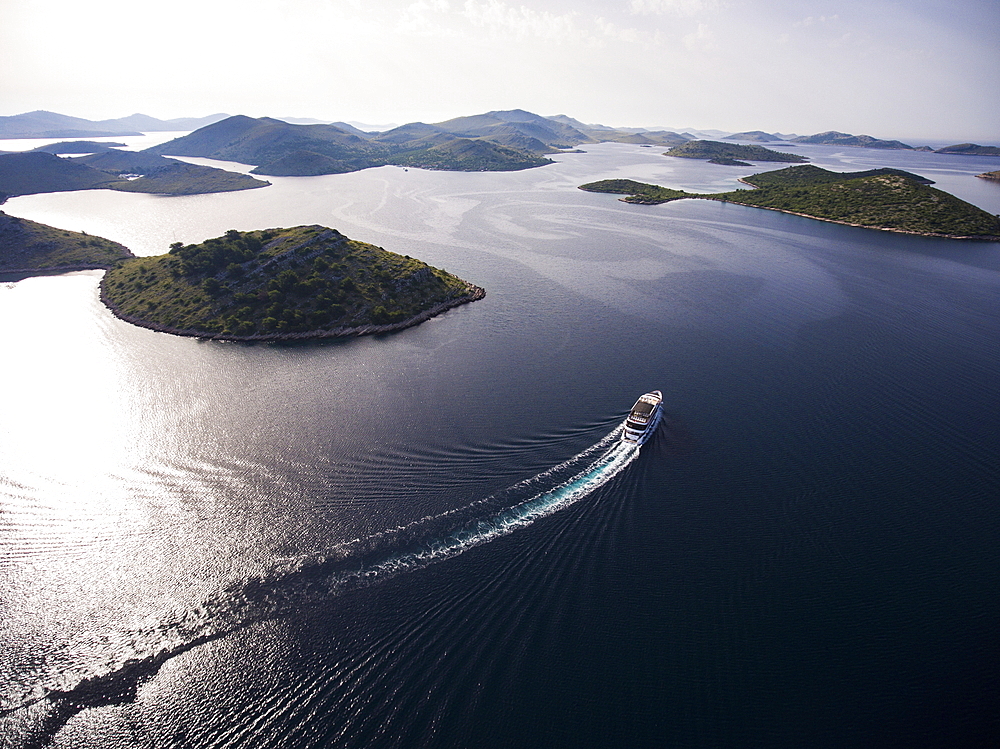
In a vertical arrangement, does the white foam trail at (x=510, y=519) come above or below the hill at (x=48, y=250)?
below

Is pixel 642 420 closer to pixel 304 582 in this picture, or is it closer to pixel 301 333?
pixel 304 582

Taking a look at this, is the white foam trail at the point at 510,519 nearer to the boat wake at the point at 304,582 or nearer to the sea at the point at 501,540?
the boat wake at the point at 304,582

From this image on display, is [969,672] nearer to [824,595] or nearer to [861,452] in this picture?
[824,595]

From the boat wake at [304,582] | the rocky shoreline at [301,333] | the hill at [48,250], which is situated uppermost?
the hill at [48,250]

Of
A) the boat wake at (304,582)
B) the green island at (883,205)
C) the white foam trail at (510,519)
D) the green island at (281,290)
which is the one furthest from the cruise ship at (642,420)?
the green island at (883,205)

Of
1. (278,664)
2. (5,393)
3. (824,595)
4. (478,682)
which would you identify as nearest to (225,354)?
(5,393)

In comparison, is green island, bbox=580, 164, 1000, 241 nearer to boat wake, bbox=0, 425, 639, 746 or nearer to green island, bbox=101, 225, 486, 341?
green island, bbox=101, 225, 486, 341

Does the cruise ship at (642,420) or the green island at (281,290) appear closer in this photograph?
the cruise ship at (642,420)
